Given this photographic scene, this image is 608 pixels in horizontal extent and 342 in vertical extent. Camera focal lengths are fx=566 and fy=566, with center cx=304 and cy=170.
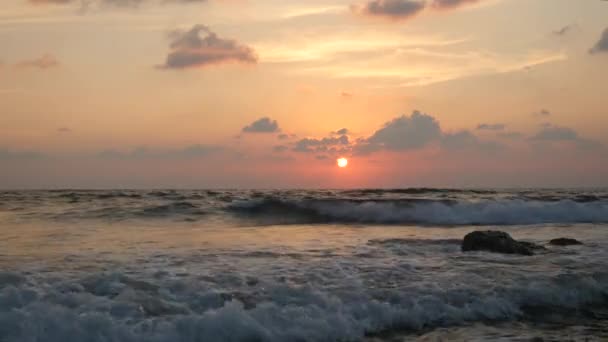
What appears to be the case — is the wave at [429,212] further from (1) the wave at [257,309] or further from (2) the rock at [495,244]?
(1) the wave at [257,309]

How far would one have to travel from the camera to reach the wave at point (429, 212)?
26.5 metres

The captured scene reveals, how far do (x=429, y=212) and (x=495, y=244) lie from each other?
1503 cm

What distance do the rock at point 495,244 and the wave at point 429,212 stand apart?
38.6 ft

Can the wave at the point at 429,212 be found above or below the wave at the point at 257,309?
above

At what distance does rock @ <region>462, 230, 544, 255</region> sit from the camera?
505 inches

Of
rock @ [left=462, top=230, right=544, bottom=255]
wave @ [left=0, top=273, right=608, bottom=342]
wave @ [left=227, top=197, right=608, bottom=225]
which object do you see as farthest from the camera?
wave @ [left=227, top=197, right=608, bottom=225]

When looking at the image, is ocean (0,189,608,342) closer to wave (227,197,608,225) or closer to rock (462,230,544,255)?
rock (462,230,544,255)

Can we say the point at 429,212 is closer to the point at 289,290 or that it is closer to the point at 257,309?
the point at 289,290

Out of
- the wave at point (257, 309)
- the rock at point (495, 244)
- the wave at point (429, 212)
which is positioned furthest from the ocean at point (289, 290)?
the wave at point (429, 212)

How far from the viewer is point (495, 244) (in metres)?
13.1

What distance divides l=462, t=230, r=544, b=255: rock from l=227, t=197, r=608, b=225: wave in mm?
11756

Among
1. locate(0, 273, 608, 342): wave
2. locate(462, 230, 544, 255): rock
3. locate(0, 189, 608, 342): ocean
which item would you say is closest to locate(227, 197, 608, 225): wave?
locate(0, 189, 608, 342): ocean

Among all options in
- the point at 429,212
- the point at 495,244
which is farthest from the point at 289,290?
the point at 429,212

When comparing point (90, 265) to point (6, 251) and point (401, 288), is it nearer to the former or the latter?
point (6, 251)
